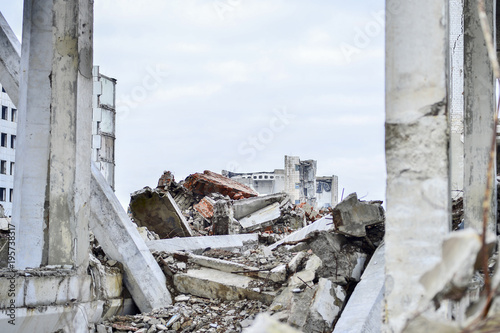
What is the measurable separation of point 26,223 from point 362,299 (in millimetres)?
3371

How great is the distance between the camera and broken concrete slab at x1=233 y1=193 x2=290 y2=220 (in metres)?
13.1

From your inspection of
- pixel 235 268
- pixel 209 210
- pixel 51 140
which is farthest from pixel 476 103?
pixel 209 210

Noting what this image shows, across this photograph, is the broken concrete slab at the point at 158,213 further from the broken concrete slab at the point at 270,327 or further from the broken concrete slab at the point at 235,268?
the broken concrete slab at the point at 270,327

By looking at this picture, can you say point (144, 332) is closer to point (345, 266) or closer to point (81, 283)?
point (81, 283)

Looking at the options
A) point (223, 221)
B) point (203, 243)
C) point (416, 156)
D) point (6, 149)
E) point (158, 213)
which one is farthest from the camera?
point (6, 149)

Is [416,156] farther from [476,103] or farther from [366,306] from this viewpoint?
[476,103]

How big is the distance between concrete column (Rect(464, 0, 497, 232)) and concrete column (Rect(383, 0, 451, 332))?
166 inches

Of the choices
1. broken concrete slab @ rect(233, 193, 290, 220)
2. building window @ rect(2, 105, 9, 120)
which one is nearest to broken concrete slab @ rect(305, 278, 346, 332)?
broken concrete slab @ rect(233, 193, 290, 220)

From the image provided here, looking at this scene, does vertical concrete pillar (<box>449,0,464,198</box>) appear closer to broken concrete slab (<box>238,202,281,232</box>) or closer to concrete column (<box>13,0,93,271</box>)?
broken concrete slab (<box>238,202,281,232</box>)

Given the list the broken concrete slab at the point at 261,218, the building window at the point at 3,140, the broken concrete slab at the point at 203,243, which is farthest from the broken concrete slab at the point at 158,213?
the building window at the point at 3,140

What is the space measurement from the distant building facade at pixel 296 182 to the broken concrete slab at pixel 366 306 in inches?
728

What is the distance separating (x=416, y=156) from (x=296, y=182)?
2227 centimetres

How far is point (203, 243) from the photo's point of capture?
8.92 meters

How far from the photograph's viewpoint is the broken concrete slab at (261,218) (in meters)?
12.7
